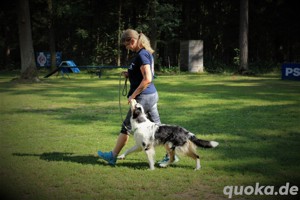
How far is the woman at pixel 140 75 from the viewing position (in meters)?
6.32

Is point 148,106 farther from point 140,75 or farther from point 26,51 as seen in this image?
point 26,51

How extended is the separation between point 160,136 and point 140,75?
106 centimetres

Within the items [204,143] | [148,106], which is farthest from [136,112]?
[204,143]

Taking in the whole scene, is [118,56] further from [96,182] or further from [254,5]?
[96,182]

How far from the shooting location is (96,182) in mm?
5723

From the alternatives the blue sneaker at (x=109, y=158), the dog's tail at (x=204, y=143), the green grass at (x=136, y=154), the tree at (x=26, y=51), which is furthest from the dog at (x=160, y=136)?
the tree at (x=26, y=51)

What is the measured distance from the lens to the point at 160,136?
6.29m

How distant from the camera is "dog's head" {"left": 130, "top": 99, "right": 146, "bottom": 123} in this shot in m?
6.32

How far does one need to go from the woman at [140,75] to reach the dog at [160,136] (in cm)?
22

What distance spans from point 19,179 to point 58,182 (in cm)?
64

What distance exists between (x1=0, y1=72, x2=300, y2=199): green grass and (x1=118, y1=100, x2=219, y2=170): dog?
1.11 feet

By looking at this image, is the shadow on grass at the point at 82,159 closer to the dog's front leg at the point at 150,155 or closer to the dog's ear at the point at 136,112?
the dog's front leg at the point at 150,155

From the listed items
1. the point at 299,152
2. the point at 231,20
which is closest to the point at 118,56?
the point at 231,20

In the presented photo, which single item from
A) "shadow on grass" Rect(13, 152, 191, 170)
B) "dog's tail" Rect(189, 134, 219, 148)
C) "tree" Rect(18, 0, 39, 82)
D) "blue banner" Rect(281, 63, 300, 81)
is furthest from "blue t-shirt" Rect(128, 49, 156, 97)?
"blue banner" Rect(281, 63, 300, 81)
